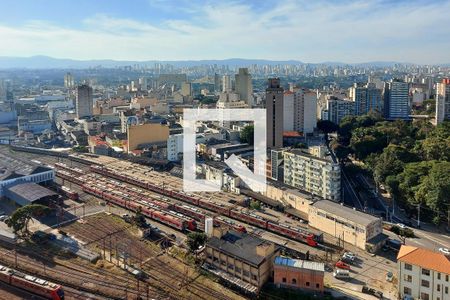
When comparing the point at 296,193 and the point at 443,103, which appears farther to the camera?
the point at 443,103

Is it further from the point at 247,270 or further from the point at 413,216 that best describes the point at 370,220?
the point at 247,270

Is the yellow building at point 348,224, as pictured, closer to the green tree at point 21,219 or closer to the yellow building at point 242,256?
the yellow building at point 242,256

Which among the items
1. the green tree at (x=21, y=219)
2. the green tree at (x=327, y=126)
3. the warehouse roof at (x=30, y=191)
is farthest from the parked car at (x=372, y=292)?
the green tree at (x=327, y=126)

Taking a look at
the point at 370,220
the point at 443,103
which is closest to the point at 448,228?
the point at 370,220

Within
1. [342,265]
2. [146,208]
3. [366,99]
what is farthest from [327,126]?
[342,265]

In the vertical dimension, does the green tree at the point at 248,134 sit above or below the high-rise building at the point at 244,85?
below

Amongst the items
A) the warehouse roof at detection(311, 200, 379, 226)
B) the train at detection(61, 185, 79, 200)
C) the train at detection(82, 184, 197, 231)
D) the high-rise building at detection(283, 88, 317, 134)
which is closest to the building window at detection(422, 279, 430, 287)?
the warehouse roof at detection(311, 200, 379, 226)
